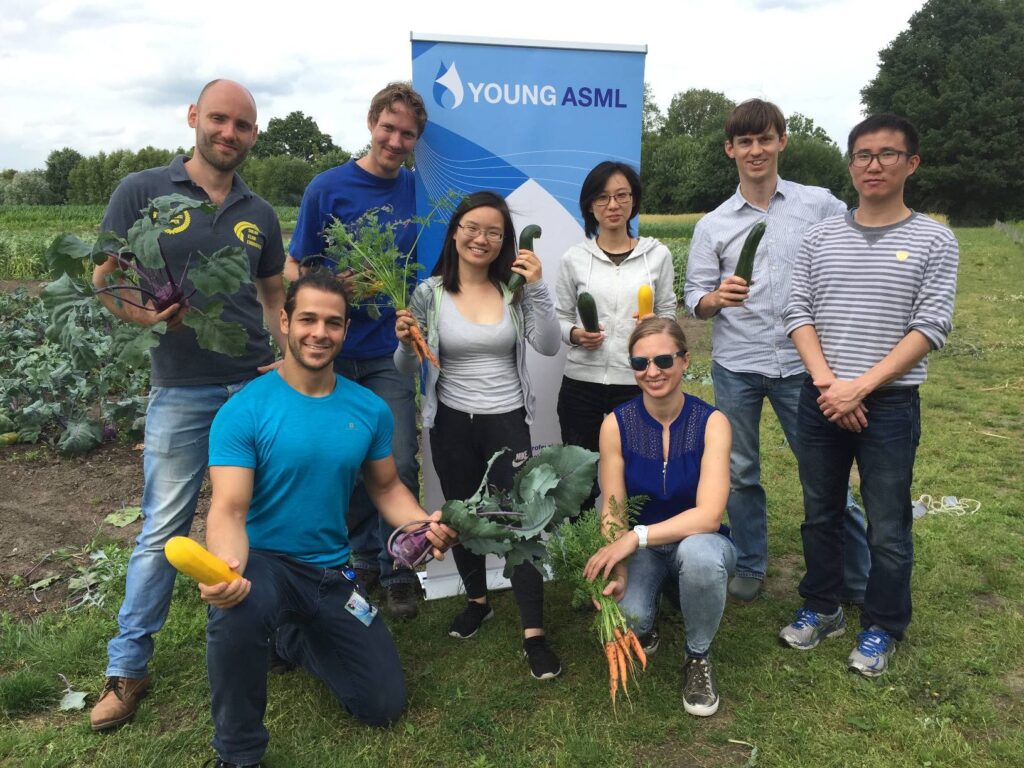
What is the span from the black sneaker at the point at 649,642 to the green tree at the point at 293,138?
7789 cm

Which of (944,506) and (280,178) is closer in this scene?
(944,506)

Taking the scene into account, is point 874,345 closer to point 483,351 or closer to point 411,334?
point 483,351

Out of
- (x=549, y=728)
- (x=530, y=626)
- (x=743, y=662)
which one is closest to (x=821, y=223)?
(x=743, y=662)

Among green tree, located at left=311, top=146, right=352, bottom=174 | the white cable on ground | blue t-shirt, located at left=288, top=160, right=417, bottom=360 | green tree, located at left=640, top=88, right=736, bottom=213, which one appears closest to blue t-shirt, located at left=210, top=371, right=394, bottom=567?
blue t-shirt, located at left=288, top=160, right=417, bottom=360

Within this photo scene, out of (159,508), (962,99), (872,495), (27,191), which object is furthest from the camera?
(27,191)

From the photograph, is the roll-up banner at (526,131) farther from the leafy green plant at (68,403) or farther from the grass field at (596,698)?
the leafy green plant at (68,403)

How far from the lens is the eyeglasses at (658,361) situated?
3068 millimetres

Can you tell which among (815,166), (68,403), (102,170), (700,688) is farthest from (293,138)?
(700,688)

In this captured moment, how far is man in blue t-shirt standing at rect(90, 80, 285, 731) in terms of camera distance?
2.95 meters

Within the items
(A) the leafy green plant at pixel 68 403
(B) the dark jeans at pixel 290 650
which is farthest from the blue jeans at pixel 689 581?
(A) the leafy green plant at pixel 68 403

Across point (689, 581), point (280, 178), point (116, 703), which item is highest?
point (280, 178)

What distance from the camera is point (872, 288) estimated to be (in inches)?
118

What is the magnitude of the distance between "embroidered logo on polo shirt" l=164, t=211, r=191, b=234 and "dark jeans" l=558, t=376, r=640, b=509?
1.92 metres

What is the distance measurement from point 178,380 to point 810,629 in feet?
10.1
